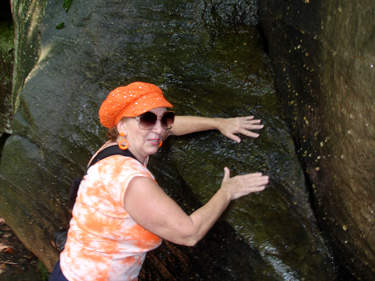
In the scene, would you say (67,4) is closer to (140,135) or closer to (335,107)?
(140,135)

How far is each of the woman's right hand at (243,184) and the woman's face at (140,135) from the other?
0.61m

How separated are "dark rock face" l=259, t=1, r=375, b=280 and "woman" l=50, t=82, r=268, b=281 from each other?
0.63 metres

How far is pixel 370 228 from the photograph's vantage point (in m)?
1.75

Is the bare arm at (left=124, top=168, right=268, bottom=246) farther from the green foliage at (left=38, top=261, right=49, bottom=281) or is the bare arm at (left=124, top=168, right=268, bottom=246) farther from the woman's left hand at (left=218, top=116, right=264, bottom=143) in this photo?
the green foliage at (left=38, top=261, right=49, bottom=281)

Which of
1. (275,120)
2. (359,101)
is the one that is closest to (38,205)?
(275,120)

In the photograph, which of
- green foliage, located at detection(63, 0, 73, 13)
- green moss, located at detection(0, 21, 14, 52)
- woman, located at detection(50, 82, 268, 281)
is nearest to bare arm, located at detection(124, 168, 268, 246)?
woman, located at detection(50, 82, 268, 281)

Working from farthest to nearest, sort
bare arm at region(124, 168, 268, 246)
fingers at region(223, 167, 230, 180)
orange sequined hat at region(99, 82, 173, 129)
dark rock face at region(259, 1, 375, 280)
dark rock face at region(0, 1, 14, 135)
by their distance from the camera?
1. dark rock face at region(0, 1, 14, 135)
2. fingers at region(223, 167, 230, 180)
3. orange sequined hat at region(99, 82, 173, 129)
4. bare arm at region(124, 168, 268, 246)
5. dark rock face at region(259, 1, 375, 280)

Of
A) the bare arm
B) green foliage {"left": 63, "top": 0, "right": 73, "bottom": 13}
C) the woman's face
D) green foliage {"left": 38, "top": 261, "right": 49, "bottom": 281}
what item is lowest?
green foliage {"left": 38, "top": 261, "right": 49, "bottom": 281}

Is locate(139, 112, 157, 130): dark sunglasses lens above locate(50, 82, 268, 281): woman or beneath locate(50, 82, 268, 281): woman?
above

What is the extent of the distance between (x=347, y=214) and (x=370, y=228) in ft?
0.64

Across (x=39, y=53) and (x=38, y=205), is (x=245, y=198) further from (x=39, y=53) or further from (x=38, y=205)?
(x=39, y=53)

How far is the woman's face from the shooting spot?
201cm

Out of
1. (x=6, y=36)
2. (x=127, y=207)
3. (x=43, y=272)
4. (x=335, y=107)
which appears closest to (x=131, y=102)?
(x=127, y=207)

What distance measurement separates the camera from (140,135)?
2008mm
